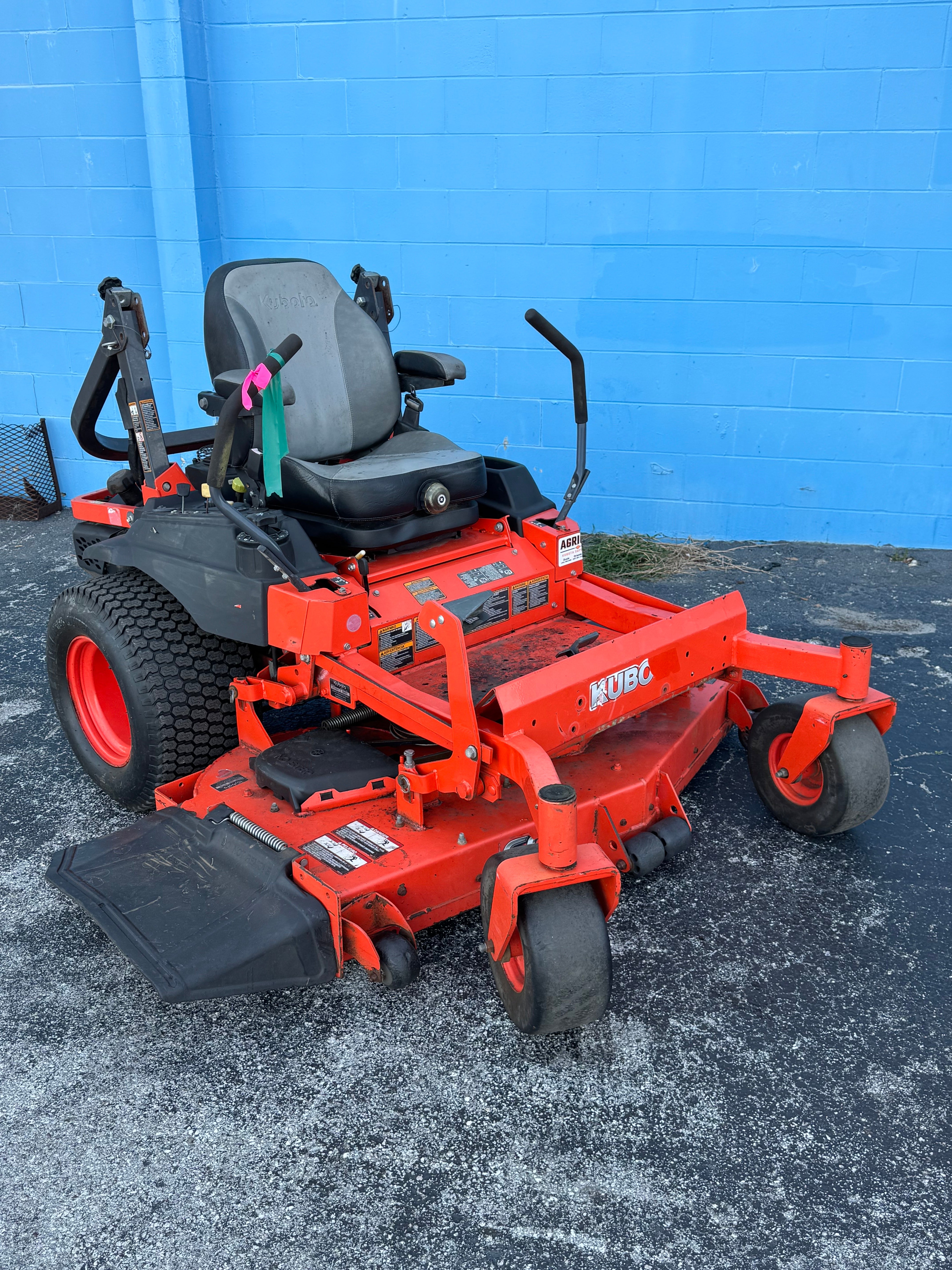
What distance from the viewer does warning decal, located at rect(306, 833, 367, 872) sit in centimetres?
260

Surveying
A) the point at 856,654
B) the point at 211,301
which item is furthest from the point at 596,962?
the point at 211,301

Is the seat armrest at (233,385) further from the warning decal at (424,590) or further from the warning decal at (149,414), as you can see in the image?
the warning decal at (424,590)

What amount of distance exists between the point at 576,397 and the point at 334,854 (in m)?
1.81

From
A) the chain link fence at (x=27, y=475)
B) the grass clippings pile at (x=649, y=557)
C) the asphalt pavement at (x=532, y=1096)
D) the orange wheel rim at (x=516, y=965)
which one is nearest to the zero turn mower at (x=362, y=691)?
the orange wheel rim at (x=516, y=965)

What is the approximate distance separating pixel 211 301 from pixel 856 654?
231 centimetres

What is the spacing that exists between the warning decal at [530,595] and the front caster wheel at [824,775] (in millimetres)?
804

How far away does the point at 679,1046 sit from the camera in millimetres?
2453

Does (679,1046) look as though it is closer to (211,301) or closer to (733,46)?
(211,301)

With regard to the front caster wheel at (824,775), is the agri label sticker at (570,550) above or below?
above

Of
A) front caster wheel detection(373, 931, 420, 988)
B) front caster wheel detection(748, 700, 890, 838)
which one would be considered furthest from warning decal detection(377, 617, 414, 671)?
front caster wheel detection(748, 700, 890, 838)

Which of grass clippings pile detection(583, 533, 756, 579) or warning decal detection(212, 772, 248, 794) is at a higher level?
warning decal detection(212, 772, 248, 794)

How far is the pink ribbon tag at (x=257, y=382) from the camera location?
277cm

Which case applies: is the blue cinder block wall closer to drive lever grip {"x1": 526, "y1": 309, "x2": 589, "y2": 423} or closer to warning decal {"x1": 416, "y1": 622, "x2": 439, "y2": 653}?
drive lever grip {"x1": 526, "y1": 309, "x2": 589, "y2": 423}

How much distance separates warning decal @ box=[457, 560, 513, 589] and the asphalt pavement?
102 centimetres
